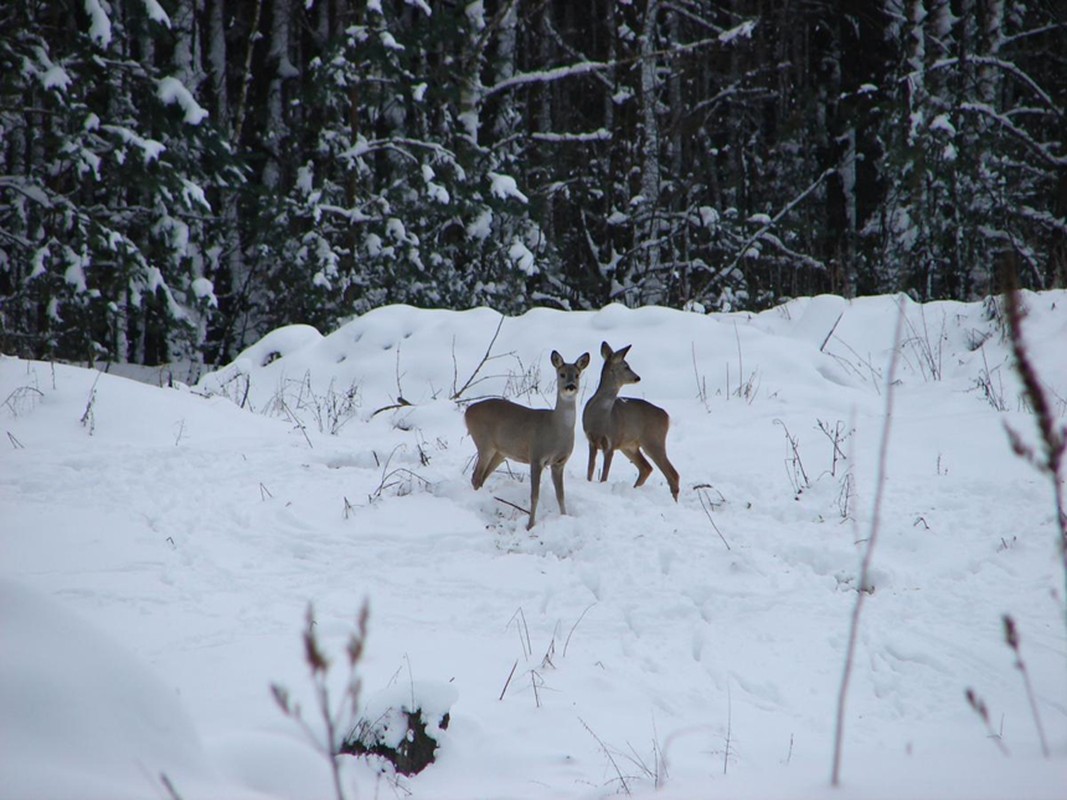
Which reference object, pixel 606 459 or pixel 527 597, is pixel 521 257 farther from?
pixel 527 597

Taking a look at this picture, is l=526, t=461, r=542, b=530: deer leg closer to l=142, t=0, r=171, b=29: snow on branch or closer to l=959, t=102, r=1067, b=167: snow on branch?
l=142, t=0, r=171, b=29: snow on branch

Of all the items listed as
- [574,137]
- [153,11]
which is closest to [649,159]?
[574,137]

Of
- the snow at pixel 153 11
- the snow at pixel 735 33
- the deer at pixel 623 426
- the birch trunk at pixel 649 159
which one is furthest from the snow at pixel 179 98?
the deer at pixel 623 426

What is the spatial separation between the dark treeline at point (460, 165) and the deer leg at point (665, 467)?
7070mm

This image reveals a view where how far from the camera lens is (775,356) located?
9.45m

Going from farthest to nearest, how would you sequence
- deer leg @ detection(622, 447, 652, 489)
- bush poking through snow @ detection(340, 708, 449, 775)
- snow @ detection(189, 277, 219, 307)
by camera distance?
snow @ detection(189, 277, 219, 307) → deer leg @ detection(622, 447, 652, 489) → bush poking through snow @ detection(340, 708, 449, 775)

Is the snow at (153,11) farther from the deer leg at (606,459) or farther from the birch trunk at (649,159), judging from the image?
the deer leg at (606,459)

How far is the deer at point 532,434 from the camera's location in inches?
230

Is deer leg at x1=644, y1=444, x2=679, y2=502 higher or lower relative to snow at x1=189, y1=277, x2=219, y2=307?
lower

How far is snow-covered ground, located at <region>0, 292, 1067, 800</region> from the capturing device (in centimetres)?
241

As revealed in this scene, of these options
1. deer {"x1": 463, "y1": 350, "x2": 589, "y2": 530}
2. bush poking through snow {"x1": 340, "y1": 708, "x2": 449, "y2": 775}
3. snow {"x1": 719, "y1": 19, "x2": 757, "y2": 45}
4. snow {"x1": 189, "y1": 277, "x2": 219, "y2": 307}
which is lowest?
bush poking through snow {"x1": 340, "y1": 708, "x2": 449, "y2": 775}

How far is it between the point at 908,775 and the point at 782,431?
5.59 m

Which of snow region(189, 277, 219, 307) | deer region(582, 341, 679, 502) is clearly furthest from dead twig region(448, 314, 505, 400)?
snow region(189, 277, 219, 307)

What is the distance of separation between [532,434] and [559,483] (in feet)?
1.23
